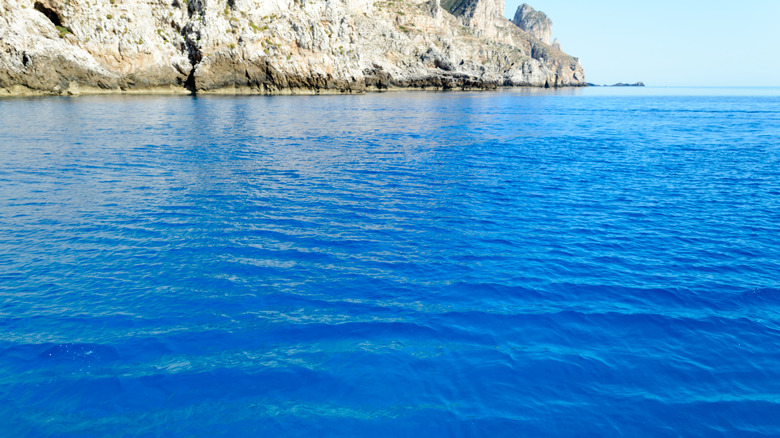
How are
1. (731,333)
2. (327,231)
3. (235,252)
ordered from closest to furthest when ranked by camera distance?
(731,333) → (235,252) → (327,231)

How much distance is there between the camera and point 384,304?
28.7 feet

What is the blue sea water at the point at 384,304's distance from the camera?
239 inches

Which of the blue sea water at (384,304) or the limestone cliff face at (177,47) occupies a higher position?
the limestone cliff face at (177,47)

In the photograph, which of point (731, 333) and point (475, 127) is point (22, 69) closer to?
point (475, 127)

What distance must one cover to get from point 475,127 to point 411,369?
119ft

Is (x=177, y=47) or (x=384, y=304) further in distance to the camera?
(x=177, y=47)

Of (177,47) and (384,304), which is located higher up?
(177,47)

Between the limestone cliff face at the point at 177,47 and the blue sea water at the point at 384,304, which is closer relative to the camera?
the blue sea water at the point at 384,304

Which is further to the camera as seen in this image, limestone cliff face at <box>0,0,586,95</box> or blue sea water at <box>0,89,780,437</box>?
limestone cliff face at <box>0,0,586,95</box>

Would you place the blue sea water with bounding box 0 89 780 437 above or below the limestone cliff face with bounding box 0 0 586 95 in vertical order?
below

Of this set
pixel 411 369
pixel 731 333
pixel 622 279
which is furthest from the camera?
pixel 622 279

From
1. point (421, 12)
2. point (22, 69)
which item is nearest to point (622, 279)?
point (22, 69)

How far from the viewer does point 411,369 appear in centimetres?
691

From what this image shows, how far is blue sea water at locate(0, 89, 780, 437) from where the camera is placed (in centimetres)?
606
